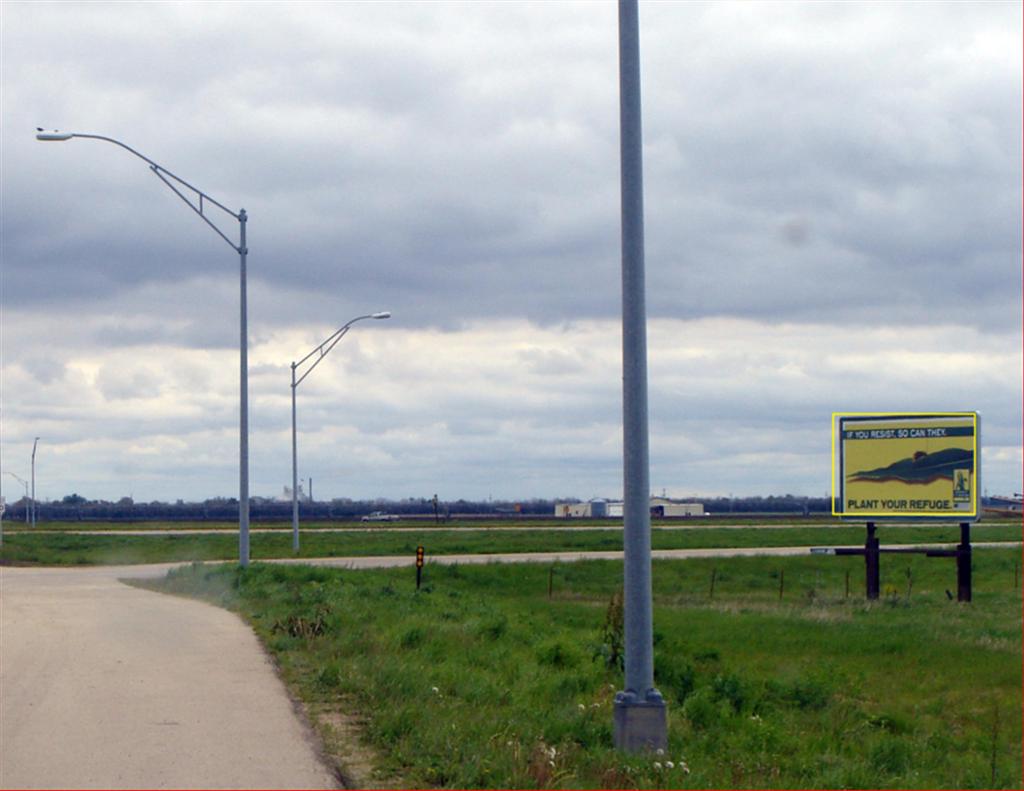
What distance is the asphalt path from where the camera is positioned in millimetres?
8516

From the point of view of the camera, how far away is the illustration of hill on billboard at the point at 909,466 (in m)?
32.9

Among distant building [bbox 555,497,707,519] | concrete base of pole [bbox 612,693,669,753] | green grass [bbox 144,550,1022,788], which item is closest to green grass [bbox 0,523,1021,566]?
green grass [bbox 144,550,1022,788]

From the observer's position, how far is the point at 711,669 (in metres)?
19.3

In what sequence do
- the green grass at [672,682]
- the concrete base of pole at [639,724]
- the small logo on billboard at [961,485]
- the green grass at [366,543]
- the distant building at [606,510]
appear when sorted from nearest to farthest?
the green grass at [672,682] → the concrete base of pole at [639,724] → the small logo on billboard at [961,485] → the green grass at [366,543] → the distant building at [606,510]

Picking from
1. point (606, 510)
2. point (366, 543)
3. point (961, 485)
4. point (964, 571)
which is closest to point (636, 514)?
point (964, 571)

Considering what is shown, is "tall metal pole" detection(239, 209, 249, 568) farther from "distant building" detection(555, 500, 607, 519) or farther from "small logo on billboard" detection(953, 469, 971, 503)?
"distant building" detection(555, 500, 607, 519)

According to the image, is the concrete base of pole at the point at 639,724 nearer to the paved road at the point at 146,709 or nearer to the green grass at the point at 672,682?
the green grass at the point at 672,682

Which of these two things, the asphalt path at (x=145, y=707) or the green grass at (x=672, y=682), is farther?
the green grass at (x=672, y=682)

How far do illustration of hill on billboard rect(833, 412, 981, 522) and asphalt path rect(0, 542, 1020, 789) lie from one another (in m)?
19.9

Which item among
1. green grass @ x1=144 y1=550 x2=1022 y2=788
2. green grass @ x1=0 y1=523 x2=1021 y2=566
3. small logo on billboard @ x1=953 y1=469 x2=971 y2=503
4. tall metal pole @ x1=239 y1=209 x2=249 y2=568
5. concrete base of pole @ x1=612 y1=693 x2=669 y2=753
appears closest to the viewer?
green grass @ x1=144 y1=550 x2=1022 y2=788

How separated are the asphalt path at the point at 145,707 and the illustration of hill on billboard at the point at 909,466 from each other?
19.9 meters

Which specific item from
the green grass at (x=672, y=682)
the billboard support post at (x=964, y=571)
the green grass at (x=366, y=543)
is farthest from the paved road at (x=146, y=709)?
the green grass at (x=366, y=543)

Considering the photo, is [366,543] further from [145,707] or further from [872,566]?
[145,707]

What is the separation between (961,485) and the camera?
32969 mm
